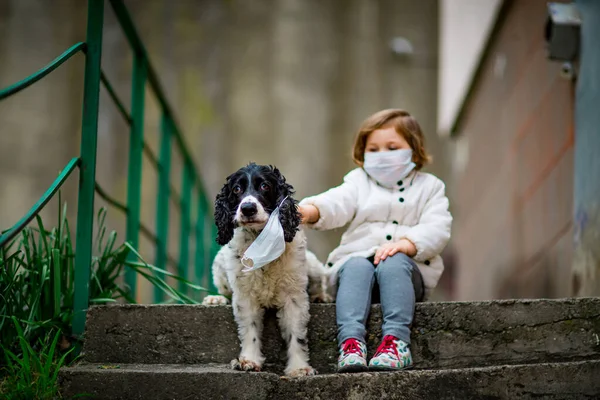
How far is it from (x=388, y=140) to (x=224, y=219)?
0.96m

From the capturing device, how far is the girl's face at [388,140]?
3371mm

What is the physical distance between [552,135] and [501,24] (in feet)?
7.27

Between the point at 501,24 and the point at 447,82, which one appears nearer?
the point at 501,24

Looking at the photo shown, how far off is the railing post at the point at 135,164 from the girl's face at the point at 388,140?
1.37m

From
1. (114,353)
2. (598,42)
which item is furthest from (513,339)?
(598,42)

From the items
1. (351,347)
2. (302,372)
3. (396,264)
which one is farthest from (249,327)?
(396,264)

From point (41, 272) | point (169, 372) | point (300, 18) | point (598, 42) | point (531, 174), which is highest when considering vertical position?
point (300, 18)

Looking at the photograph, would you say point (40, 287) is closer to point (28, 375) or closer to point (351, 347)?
point (28, 375)

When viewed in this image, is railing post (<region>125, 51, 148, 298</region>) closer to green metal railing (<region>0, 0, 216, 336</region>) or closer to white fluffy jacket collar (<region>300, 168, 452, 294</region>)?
green metal railing (<region>0, 0, 216, 336</region>)

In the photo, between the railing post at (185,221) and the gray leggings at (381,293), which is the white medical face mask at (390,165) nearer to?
the gray leggings at (381,293)

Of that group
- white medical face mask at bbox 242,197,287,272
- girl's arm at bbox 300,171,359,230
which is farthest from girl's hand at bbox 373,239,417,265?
white medical face mask at bbox 242,197,287,272

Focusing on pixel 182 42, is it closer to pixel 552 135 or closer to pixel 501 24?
pixel 501 24

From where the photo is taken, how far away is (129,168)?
4047mm

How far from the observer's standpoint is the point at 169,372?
100 inches
